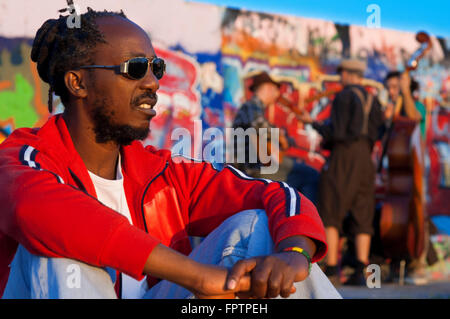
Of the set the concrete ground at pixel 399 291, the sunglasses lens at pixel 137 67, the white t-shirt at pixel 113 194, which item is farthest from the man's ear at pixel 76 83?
the concrete ground at pixel 399 291

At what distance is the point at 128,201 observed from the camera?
259 centimetres

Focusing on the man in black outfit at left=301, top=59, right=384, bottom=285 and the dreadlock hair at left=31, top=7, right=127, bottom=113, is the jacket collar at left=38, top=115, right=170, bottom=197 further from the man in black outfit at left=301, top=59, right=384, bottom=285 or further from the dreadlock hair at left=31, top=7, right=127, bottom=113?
the man in black outfit at left=301, top=59, right=384, bottom=285

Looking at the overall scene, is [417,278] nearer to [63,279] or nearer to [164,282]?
[164,282]

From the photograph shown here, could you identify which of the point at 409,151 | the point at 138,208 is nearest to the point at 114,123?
the point at 138,208

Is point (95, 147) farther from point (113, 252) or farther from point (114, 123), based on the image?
point (113, 252)

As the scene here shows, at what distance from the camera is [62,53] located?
2.72 metres

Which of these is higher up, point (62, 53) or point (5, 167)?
point (62, 53)

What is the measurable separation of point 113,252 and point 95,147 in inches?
32.8

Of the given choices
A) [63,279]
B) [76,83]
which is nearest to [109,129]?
[76,83]

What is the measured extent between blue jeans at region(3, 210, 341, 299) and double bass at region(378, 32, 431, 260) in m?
4.62

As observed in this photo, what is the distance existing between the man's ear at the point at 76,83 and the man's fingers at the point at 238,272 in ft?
3.66

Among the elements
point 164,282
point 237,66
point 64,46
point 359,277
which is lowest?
point 359,277

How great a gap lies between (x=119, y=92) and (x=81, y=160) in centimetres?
32

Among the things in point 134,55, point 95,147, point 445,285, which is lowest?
point 445,285
